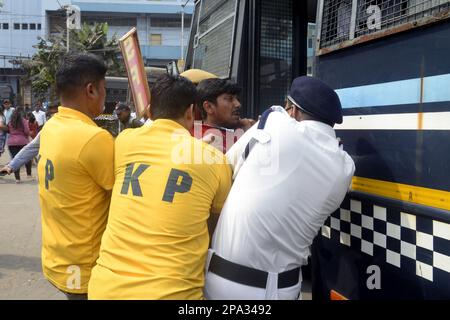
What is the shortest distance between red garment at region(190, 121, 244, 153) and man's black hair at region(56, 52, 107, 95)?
0.69 metres

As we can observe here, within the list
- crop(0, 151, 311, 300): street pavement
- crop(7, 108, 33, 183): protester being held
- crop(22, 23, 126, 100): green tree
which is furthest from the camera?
crop(22, 23, 126, 100): green tree

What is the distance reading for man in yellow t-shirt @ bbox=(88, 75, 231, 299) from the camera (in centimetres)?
165

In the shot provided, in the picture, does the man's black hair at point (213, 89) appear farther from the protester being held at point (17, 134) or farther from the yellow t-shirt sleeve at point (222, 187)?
the protester being held at point (17, 134)

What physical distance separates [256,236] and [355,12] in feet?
3.72

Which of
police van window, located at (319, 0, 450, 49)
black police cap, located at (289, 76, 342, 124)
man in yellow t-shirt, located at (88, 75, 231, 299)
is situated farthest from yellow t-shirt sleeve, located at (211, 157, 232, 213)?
police van window, located at (319, 0, 450, 49)

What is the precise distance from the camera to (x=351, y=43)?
6.81 ft

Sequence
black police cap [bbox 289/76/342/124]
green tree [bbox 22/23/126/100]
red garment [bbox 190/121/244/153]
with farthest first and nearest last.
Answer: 1. green tree [bbox 22/23/126/100]
2. red garment [bbox 190/121/244/153]
3. black police cap [bbox 289/76/342/124]

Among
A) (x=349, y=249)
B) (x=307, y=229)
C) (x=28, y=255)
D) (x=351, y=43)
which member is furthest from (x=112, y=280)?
(x=28, y=255)

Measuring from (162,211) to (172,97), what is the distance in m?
0.49

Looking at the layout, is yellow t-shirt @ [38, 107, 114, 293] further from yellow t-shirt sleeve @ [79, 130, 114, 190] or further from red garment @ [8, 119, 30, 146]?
red garment @ [8, 119, 30, 146]

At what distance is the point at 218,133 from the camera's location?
2.62 m

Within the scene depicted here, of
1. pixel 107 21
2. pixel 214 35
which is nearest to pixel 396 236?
pixel 214 35

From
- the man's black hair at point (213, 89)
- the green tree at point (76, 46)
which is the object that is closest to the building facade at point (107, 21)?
the green tree at point (76, 46)

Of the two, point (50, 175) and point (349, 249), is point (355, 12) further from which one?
point (50, 175)
